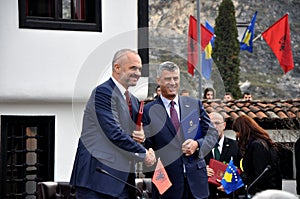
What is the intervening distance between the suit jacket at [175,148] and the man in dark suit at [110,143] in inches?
22.2

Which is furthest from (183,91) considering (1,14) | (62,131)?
(1,14)

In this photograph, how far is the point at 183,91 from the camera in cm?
1380

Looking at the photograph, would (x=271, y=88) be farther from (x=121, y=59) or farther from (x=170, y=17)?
(x=121, y=59)

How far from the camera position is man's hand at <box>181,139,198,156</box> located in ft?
27.9

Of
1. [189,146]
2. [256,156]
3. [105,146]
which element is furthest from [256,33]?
[105,146]

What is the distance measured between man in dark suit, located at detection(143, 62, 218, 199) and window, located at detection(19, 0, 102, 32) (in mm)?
4897

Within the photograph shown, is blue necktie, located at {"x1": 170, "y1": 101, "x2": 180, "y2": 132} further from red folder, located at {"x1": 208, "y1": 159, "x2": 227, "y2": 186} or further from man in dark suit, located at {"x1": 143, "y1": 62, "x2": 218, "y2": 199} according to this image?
red folder, located at {"x1": 208, "y1": 159, "x2": 227, "y2": 186}

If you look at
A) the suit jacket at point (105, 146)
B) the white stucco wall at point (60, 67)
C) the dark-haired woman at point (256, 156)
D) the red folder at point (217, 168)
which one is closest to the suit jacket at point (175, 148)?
the suit jacket at point (105, 146)

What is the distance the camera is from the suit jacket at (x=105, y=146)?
7883mm

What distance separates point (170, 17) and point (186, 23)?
3.28ft

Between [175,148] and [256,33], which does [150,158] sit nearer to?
[175,148]

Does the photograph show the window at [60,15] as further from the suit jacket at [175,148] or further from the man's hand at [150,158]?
the man's hand at [150,158]

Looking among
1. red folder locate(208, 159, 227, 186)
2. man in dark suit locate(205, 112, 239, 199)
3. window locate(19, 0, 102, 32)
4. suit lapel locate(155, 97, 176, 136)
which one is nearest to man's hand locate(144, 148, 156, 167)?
suit lapel locate(155, 97, 176, 136)

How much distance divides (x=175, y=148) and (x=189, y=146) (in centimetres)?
23
